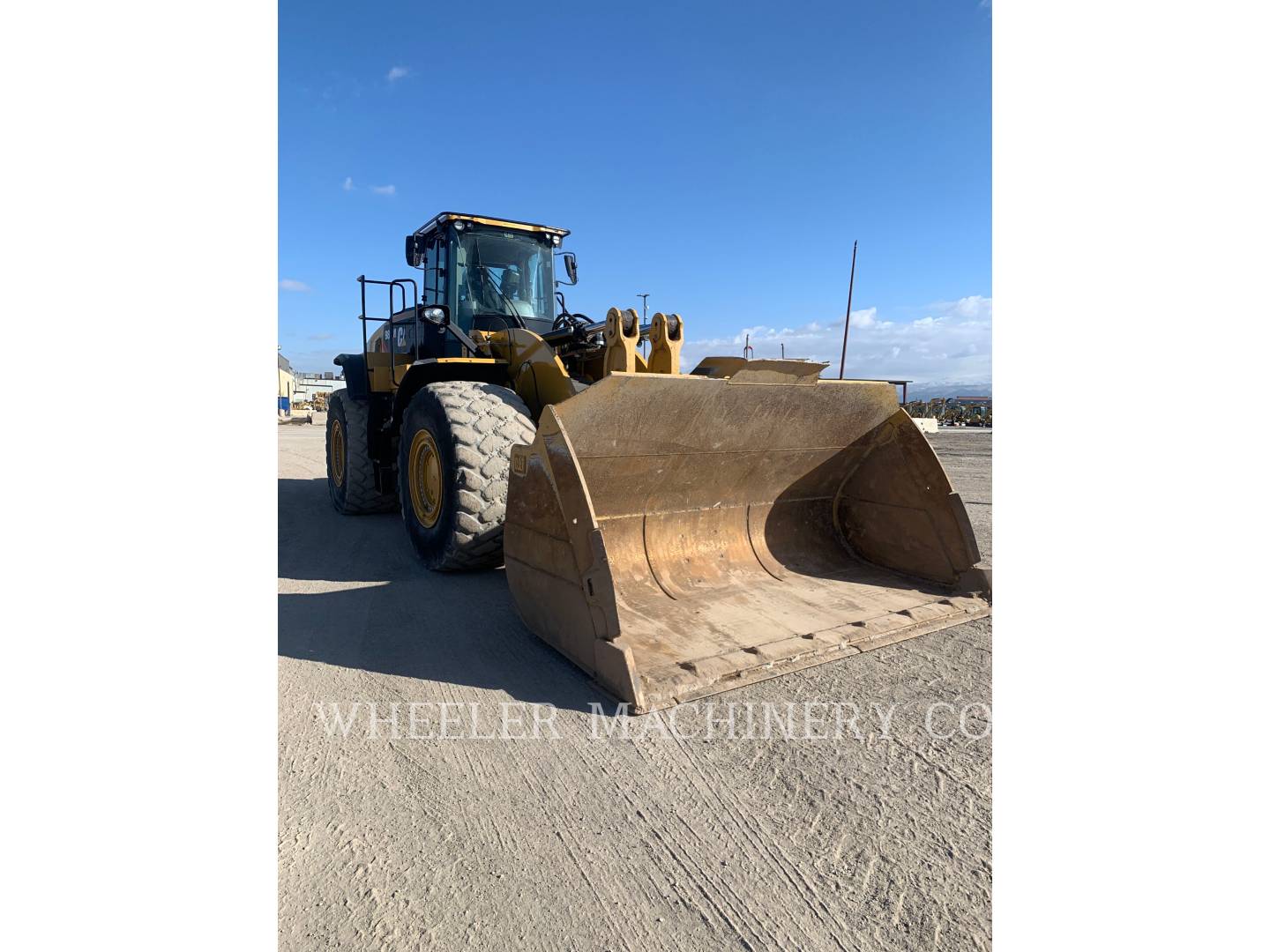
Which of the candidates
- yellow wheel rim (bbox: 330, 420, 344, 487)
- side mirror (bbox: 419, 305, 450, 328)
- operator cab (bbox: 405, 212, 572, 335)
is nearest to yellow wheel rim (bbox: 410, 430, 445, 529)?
side mirror (bbox: 419, 305, 450, 328)

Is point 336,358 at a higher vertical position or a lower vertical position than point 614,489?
higher

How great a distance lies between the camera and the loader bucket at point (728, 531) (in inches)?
115

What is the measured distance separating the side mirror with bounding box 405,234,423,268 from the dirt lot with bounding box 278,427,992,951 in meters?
4.10

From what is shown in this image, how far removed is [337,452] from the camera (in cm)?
773

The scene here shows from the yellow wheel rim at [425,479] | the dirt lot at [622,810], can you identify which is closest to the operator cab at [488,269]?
the yellow wheel rim at [425,479]

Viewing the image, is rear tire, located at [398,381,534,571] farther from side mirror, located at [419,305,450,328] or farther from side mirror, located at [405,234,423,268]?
side mirror, located at [405,234,423,268]

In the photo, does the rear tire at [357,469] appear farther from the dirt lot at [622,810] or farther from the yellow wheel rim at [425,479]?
the dirt lot at [622,810]

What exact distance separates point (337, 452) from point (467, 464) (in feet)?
14.3

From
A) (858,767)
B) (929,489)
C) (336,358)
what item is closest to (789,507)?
(929,489)

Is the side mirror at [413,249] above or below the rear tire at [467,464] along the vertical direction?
above

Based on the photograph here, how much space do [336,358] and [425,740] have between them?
5985 mm

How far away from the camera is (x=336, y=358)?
7.43 m

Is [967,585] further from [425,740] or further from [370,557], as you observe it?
[370,557]

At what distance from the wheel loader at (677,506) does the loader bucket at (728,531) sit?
12 millimetres
